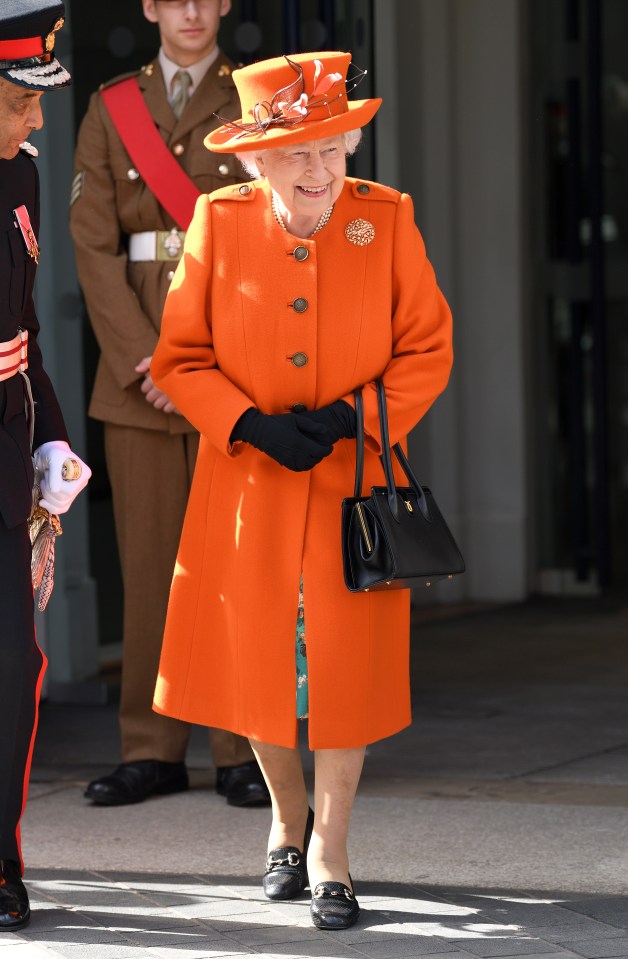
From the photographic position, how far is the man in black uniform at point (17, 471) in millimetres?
3527

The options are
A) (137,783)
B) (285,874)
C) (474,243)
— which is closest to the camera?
(285,874)

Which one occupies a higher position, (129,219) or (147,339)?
(129,219)

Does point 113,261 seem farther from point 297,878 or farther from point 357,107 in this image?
point 297,878

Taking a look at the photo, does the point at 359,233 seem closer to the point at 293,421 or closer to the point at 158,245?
the point at 293,421

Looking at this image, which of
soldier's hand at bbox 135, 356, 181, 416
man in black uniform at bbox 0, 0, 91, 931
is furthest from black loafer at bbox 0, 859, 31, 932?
soldier's hand at bbox 135, 356, 181, 416

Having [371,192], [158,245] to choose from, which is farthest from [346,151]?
[158,245]

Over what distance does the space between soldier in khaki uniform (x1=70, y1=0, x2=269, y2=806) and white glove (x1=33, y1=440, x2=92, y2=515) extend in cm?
85

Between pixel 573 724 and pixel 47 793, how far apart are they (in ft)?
5.61

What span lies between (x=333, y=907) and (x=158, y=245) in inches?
71.6

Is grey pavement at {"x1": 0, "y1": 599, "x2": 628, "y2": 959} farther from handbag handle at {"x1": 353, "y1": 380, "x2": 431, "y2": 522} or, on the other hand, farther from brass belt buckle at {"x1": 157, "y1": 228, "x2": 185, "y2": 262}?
brass belt buckle at {"x1": 157, "y1": 228, "x2": 185, "y2": 262}

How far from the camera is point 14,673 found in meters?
3.61

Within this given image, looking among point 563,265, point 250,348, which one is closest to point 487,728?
point 250,348

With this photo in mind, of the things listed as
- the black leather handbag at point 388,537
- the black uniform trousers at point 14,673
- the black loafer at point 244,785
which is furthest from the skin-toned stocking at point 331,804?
the black loafer at point 244,785

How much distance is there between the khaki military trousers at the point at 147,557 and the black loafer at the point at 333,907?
3.55 ft
